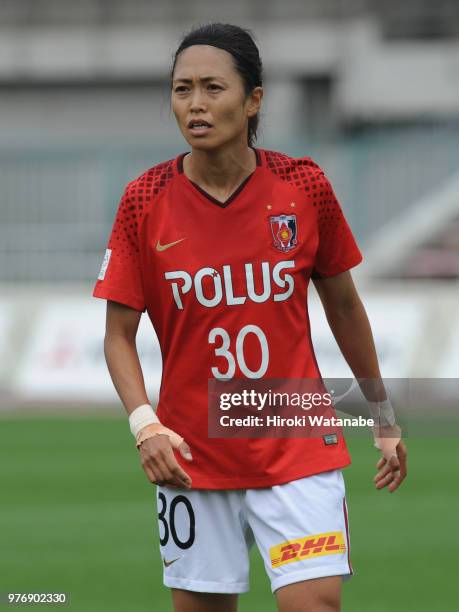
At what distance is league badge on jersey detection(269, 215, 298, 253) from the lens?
4535mm

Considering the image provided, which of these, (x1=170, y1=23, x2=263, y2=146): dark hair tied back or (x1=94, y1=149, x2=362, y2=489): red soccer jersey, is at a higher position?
(x1=170, y1=23, x2=263, y2=146): dark hair tied back

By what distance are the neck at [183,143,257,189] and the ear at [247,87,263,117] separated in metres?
0.10

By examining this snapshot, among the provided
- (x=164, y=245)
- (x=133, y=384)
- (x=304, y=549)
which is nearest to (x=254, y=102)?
(x=164, y=245)

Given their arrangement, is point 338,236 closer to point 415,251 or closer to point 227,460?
point 227,460

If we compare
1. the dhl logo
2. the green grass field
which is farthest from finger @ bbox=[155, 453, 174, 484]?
the green grass field

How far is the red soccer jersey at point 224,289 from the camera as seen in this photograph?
4.48 m

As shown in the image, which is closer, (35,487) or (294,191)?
(294,191)

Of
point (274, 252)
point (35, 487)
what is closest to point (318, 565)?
point (274, 252)

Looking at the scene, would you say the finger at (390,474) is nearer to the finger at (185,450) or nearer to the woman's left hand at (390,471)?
the woman's left hand at (390,471)

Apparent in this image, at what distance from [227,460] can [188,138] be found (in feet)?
3.21

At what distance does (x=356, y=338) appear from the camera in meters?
4.80

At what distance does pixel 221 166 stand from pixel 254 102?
0.73 feet

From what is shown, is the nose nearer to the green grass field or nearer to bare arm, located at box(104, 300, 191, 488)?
bare arm, located at box(104, 300, 191, 488)

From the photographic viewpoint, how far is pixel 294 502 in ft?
14.6
